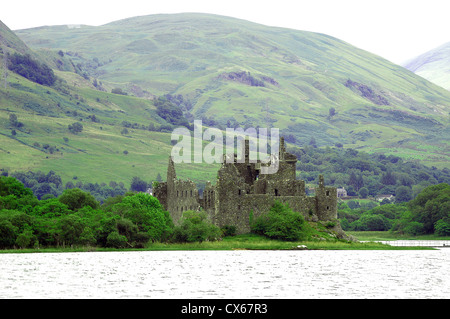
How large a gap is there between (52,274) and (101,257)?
65.8 ft

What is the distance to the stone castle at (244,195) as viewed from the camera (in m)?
111

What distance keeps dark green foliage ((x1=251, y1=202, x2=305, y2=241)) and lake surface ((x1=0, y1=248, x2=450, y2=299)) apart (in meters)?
2.41

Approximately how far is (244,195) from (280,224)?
21.1ft

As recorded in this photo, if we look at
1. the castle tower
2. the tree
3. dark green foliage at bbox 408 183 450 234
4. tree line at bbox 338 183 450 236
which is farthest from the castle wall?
dark green foliage at bbox 408 183 450 234

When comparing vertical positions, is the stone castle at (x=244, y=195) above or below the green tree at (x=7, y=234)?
above

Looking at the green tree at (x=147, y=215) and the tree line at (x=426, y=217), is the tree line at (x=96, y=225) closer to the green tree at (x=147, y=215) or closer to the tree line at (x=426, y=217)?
the green tree at (x=147, y=215)

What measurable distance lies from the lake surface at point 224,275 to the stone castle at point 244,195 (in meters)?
5.89

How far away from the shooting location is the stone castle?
11062 centimetres

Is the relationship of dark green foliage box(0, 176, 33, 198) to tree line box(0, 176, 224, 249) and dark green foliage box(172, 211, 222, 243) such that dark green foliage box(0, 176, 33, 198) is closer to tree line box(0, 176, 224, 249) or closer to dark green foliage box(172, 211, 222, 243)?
tree line box(0, 176, 224, 249)

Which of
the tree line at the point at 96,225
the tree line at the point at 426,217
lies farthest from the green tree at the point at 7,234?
the tree line at the point at 426,217

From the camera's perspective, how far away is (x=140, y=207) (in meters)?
110

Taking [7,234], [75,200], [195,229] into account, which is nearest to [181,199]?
[195,229]
